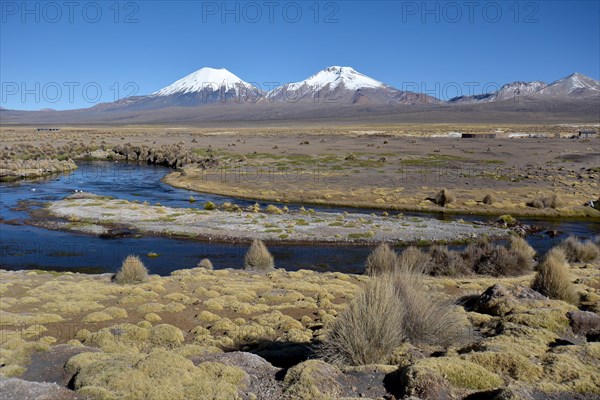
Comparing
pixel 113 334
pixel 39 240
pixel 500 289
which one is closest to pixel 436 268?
pixel 500 289

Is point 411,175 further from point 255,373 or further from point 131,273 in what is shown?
point 255,373

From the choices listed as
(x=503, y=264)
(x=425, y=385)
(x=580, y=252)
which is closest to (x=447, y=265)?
(x=503, y=264)

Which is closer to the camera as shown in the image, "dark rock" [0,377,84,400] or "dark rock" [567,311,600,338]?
"dark rock" [0,377,84,400]

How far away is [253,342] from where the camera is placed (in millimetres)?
11859

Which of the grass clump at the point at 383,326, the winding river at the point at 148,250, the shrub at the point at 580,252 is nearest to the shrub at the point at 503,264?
the shrub at the point at 580,252

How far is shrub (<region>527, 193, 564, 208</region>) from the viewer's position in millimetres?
35938

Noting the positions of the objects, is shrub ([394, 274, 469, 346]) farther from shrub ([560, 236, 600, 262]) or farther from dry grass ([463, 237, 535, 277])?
shrub ([560, 236, 600, 262])

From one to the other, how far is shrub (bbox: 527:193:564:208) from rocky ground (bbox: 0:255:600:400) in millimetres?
18548

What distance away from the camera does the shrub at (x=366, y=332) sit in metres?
8.88

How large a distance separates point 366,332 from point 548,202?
3186cm

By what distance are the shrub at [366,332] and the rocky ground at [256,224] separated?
17375 mm

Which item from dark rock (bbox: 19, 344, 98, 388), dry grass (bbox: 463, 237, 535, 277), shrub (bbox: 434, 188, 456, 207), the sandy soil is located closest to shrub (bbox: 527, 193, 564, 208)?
the sandy soil

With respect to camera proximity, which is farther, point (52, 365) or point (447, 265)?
point (447, 265)

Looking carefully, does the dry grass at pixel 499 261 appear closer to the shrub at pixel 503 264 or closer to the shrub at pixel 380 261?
the shrub at pixel 503 264
